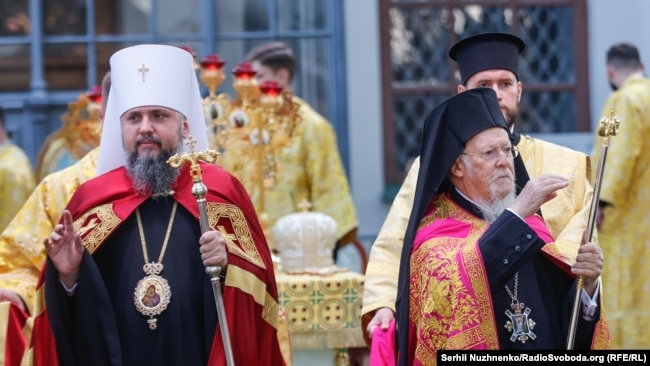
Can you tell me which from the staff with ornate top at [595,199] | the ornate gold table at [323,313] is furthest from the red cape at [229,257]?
the ornate gold table at [323,313]

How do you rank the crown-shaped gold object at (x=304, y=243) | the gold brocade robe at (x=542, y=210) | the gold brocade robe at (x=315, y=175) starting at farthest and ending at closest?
the gold brocade robe at (x=315, y=175) < the crown-shaped gold object at (x=304, y=243) < the gold brocade robe at (x=542, y=210)

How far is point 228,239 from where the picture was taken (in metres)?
6.31

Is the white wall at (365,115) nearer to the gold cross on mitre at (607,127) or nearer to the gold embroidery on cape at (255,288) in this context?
the gold embroidery on cape at (255,288)

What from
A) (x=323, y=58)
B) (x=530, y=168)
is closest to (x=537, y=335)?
(x=530, y=168)

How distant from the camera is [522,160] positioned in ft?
21.3

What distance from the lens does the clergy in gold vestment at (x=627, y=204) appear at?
1044 centimetres

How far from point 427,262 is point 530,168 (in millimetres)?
1148

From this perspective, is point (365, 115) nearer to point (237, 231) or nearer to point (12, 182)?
point (12, 182)

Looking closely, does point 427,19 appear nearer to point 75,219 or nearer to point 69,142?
point 69,142

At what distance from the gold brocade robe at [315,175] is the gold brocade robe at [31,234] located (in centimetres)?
340

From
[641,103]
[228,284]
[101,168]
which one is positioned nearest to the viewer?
[228,284]

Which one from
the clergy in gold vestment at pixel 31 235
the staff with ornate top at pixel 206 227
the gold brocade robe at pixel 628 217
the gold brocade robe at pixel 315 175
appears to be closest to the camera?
the staff with ornate top at pixel 206 227

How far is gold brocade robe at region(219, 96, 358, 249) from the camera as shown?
10555 mm

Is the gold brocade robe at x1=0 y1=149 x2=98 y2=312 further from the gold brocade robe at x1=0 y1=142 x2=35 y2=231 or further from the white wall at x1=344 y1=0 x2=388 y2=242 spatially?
the white wall at x1=344 y1=0 x2=388 y2=242
